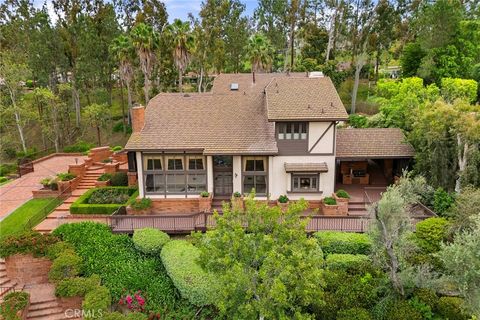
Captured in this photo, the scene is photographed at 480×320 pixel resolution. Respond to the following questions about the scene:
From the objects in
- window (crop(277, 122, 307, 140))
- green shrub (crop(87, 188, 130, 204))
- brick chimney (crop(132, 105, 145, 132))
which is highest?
brick chimney (crop(132, 105, 145, 132))

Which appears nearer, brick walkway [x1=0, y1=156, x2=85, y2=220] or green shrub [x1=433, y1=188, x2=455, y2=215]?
green shrub [x1=433, y1=188, x2=455, y2=215]

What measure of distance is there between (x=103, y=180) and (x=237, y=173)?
10822 mm

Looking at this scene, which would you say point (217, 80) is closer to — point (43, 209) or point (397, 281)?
point (43, 209)

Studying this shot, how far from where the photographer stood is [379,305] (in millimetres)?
14305

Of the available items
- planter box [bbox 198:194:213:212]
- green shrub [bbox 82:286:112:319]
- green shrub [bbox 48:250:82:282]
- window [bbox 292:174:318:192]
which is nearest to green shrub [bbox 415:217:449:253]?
window [bbox 292:174:318:192]

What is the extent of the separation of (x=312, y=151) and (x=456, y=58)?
81.4 ft

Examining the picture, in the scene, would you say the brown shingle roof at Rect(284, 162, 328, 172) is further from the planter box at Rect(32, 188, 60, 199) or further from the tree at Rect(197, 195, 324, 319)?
the planter box at Rect(32, 188, 60, 199)

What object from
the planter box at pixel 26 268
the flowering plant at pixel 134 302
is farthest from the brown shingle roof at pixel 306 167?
the planter box at pixel 26 268

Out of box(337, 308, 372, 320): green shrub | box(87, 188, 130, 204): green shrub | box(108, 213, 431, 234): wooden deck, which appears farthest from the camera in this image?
box(87, 188, 130, 204): green shrub

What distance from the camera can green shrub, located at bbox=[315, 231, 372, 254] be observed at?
58.0 feet

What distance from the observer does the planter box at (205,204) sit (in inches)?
844

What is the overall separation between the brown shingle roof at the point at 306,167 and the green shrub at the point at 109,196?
10.7 metres

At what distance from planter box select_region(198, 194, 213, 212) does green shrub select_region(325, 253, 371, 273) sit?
765 cm

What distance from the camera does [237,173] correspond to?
22.2 meters
